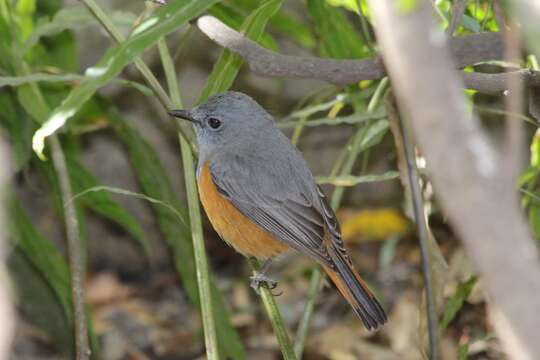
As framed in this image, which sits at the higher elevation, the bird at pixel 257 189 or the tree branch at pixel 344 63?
the bird at pixel 257 189

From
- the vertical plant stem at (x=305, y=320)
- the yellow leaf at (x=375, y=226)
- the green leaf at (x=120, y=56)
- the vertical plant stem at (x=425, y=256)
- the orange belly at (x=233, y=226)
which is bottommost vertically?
the vertical plant stem at (x=425, y=256)

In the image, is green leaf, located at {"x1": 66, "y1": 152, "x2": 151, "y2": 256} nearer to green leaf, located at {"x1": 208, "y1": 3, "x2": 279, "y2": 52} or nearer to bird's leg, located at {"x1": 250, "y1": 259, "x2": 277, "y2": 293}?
bird's leg, located at {"x1": 250, "y1": 259, "x2": 277, "y2": 293}

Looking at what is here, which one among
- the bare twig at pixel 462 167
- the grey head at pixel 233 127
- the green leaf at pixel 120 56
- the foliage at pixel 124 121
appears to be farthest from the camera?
the grey head at pixel 233 127

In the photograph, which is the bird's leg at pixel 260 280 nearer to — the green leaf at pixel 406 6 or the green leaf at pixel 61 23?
the green leaf at pixel 61 23

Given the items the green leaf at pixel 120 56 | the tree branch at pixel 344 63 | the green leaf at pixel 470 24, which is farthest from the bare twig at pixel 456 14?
the green leaf at pixel 120 56

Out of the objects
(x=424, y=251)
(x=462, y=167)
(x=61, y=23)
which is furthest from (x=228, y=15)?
(x=462, y=167)

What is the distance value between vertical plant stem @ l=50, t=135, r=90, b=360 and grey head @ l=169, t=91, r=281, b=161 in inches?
26.7

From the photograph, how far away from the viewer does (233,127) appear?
4465mm

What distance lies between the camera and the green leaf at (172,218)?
443 centimetres

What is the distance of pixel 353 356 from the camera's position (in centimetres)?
557

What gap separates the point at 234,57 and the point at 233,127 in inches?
28.1

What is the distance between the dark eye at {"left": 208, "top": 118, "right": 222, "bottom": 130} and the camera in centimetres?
438

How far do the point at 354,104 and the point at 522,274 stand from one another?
3156 millimetres

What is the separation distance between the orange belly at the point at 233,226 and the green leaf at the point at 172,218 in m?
0.17
